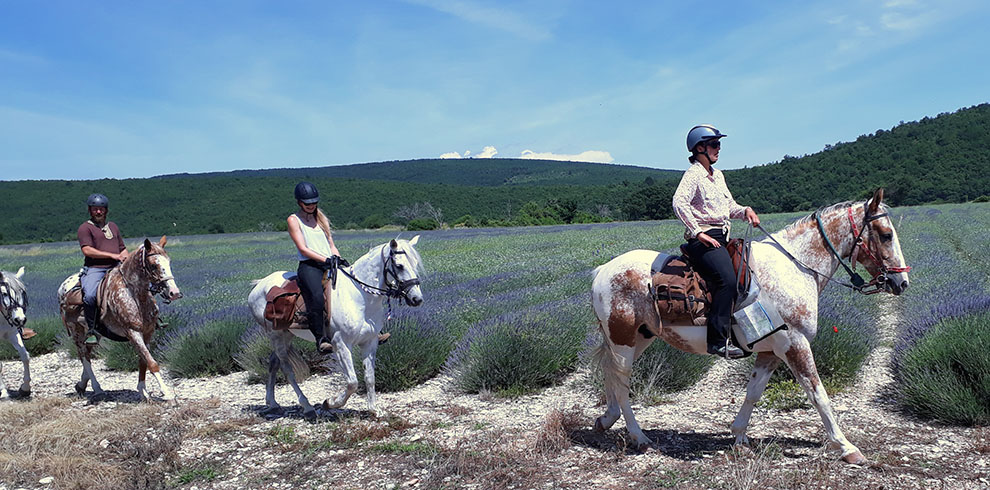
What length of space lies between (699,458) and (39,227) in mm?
88449

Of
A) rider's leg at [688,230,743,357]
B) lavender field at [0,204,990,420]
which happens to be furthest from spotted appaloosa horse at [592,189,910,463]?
lavender field at [0,204,990,420]

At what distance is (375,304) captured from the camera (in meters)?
5.86

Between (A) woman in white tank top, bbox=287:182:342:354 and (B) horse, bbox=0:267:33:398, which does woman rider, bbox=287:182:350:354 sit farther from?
(B) horse, bbox=0:267:33:398

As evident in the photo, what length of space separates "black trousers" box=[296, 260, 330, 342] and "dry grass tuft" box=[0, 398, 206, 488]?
4.87 feet

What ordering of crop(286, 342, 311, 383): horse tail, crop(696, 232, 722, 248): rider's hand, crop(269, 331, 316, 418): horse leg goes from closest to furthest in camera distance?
crop(696, 232, 722, 248): rider's hand → crop(269, 331, 316, 418): horse leg → crop(286, 342, 311, 383): horse tail

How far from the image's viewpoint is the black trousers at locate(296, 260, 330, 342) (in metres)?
5.71

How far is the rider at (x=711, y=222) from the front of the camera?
4.25 metres

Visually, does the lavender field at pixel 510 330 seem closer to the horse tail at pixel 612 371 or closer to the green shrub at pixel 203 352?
the green shrub at pixel 203 352

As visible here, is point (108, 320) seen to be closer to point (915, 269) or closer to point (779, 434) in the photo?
point (779, 434)

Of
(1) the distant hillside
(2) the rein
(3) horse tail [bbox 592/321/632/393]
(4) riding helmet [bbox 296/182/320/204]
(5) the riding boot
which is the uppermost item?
(1) the distant hillside

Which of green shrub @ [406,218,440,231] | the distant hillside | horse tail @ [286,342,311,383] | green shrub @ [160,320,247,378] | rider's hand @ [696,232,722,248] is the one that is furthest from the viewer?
the distant hillside

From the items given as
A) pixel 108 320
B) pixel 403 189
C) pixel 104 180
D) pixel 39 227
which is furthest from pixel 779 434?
pixel 104 180

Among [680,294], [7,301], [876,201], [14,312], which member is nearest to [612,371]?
[680,294]

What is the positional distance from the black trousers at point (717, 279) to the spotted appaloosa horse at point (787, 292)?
13 cm
